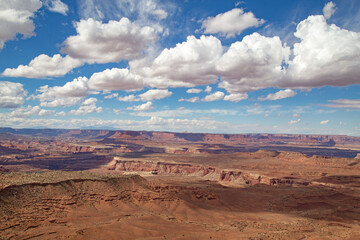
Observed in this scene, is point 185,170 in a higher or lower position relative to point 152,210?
lower

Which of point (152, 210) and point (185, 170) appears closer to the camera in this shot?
point (152, 210)

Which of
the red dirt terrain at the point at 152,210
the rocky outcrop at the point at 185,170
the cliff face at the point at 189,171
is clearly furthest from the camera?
the rocky outcrop at the point at 185,170

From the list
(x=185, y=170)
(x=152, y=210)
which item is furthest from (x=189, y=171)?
(x=152, y=210)

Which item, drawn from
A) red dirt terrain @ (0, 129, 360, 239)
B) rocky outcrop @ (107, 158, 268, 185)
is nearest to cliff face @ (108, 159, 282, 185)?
rocky outcrop @ (107, 158, 268, 185)

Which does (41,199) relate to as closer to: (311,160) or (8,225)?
(8,225)

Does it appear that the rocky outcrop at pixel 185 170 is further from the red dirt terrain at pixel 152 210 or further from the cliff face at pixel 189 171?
the red dirt terrain at pixel 152 210

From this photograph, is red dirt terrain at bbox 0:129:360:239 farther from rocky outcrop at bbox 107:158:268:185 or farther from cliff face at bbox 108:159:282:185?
rocky outcrop at bbox 107:158:268:185

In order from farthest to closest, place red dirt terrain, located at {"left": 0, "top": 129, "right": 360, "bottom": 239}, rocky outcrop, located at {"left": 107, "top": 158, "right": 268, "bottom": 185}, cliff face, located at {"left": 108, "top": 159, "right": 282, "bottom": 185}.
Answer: rocky outcrop, located at {"left": 107, "top": 158, "right": 268, "bottom": 185} → cliff face, located at {"left": 108, "top": 159, "right": 282, "bottom": 185} → red dirt terrain, located at {"left": 0, "top": 129, "right": 360, "bottom": 239}

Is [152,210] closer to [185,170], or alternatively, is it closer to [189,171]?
[189,171]

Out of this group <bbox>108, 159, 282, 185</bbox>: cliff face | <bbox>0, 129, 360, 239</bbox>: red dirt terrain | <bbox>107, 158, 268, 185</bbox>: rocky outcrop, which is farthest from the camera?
<bbox>107, 158, 268, 185</bbox>: rocky outcrop

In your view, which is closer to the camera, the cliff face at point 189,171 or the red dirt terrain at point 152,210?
the red dirt terrain at point 152,210

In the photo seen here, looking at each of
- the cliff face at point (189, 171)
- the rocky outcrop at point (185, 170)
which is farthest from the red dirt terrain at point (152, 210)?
the rocky outcrop at point (185, 170)

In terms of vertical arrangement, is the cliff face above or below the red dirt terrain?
below
